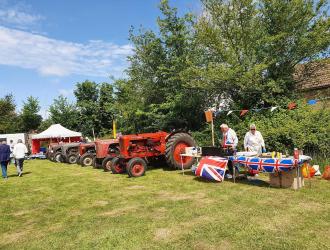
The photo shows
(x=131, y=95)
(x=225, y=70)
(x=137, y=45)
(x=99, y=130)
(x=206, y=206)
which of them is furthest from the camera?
(x=99, y=130)

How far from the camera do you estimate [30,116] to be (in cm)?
4003

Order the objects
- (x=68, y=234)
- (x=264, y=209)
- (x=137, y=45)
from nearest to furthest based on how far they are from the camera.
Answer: (x=68, y=234)
(x=264, y=209)
(x=137, y=45)

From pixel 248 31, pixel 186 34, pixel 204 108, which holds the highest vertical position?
pixel 186 34

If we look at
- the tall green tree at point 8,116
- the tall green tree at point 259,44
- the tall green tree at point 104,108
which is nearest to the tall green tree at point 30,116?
the tall green tree at point 8,116

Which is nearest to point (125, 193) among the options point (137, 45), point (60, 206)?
point (60, 206)

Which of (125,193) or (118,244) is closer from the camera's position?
(118,244)

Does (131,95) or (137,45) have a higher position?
(137,45)

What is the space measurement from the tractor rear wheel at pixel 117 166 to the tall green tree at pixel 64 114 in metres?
28.4

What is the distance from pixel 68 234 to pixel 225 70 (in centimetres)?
993

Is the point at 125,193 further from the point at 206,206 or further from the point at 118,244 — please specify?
the point at 118,244

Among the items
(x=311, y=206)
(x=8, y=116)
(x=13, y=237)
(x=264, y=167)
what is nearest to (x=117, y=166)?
(x=264, y=167)

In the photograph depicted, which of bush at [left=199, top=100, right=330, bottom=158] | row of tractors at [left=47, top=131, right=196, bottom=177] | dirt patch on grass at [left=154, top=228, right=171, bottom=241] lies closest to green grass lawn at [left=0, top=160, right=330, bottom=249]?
dirt patch on grass at [left=154, top=228, right=171, bottom=241]

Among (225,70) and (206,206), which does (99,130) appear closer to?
(225,70)

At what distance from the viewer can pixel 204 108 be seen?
17.4 meters
